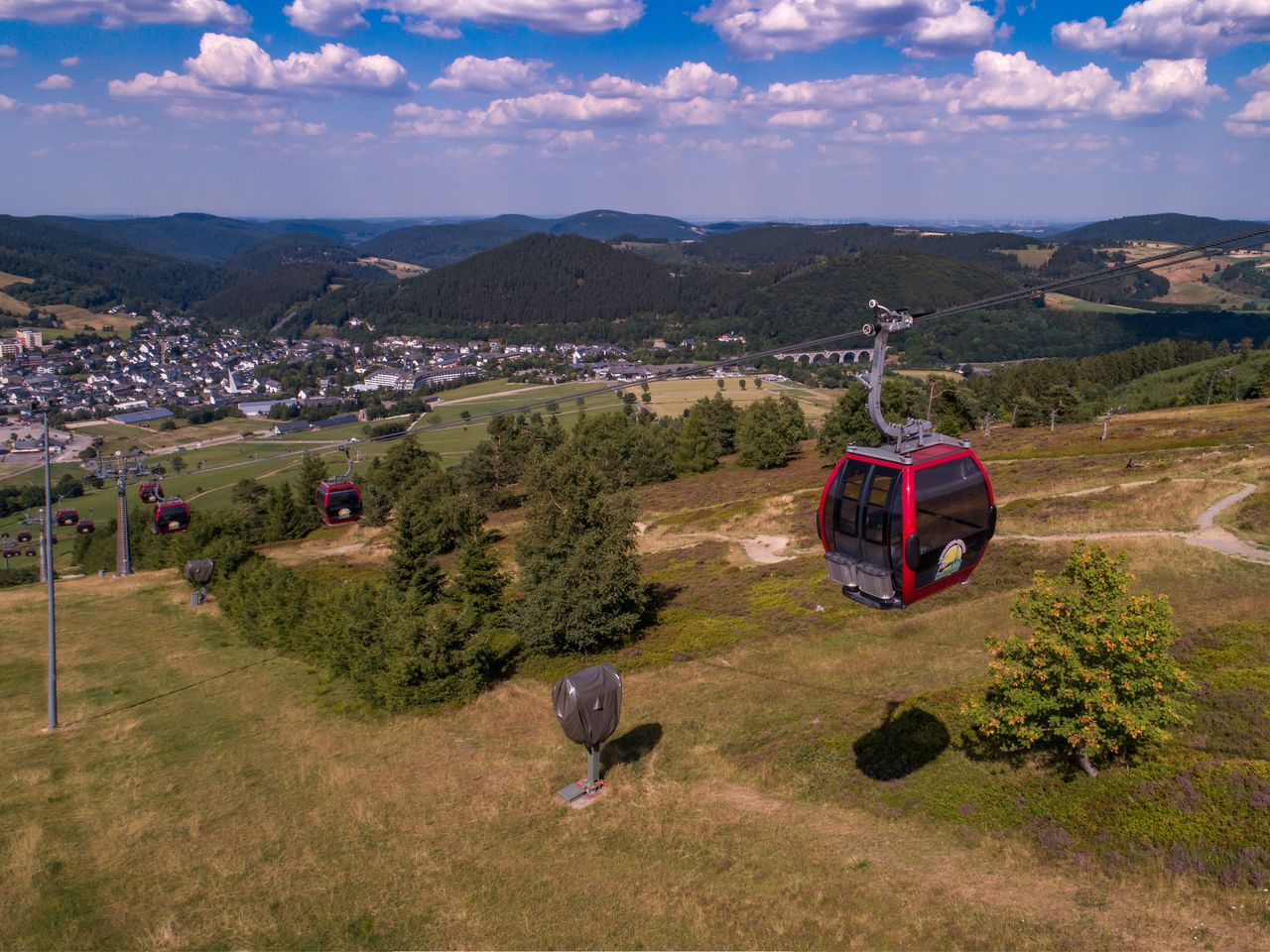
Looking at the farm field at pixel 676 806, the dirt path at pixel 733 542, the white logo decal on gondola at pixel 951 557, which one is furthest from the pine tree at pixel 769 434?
the white logo decal on gondola at pixel 951 557

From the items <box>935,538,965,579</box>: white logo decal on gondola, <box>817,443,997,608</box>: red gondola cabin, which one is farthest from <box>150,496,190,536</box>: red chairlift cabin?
<box>935,538,965,579</box>: white logo decal on gondola

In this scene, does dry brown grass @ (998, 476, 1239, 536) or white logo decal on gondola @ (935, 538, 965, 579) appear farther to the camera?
dry brown grass @ (998, 476, 1239, 536)

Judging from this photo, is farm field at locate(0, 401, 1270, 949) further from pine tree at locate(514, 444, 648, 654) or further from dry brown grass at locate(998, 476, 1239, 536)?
pine tree at locate(514, 444, 648, 654)

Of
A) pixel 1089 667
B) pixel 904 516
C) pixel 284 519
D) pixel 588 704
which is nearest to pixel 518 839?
pixel 588 704

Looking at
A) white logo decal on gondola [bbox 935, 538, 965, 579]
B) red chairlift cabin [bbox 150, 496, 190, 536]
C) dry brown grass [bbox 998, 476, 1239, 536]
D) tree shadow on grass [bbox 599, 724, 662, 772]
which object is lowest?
tree shadow on grass [bbox 599, 724, 662, 772]

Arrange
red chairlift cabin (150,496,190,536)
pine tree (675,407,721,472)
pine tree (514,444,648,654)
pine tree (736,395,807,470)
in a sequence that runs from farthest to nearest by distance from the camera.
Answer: pine tree (675,407,721,472)
pine tree (736,395,807,470)
red chairlift cabin (150,496,190,536)
pine tree (514,444,648,654)

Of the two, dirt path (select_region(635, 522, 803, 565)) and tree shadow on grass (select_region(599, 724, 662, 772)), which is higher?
tree shadow on grass (select_region(599, 724, 662, 772))

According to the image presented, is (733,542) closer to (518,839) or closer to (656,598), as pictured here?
(656,598)

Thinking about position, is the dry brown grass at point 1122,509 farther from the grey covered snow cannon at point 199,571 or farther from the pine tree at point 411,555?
the grey covered snow cannon at point 199,571
